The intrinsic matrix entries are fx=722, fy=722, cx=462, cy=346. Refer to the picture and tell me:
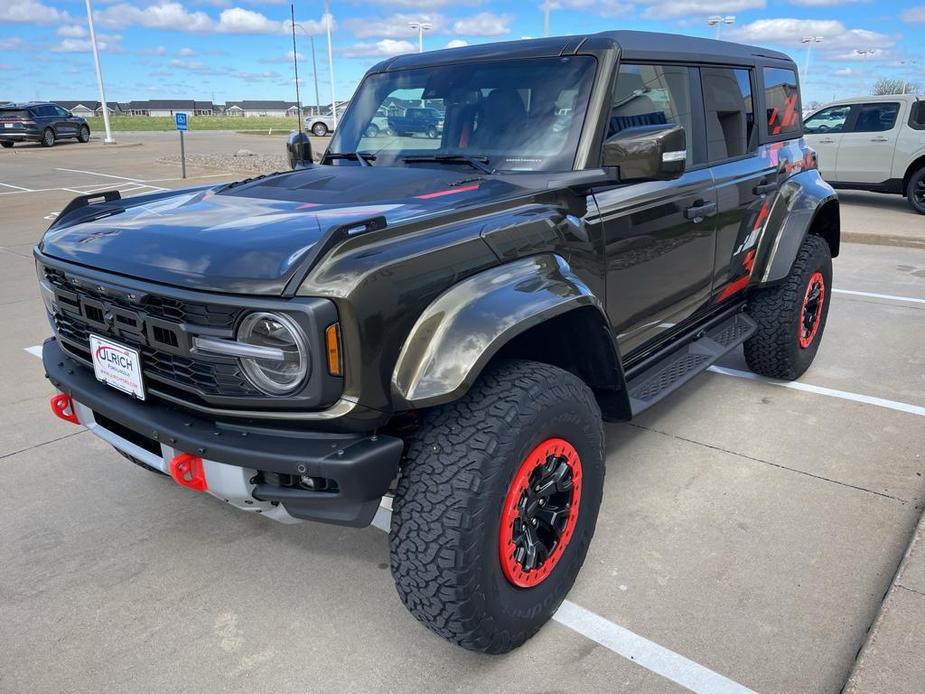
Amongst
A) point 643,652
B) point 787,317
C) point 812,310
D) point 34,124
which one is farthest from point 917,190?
point 34,124

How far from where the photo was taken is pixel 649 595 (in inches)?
101

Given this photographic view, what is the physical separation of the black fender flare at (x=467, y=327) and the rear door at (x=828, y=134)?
447 inches

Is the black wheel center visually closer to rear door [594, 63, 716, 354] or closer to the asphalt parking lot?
the asphalt parking lot

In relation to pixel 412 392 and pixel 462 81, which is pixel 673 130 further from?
pixel 412 392

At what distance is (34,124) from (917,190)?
2649cm

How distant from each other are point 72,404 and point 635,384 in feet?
7.40

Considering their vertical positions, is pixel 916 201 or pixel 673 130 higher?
pixel 673 130

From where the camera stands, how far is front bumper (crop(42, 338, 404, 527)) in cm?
189

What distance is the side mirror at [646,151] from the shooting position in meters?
2.56

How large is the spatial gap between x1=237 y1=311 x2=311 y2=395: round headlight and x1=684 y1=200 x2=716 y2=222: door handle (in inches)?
82.8

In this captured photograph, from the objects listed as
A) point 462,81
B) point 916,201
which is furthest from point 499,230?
point 916,201

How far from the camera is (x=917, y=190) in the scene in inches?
432

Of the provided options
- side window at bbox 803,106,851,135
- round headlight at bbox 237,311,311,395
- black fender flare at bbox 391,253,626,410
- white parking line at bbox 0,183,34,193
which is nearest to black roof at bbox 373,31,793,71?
black fender flare at bbox 391,253,626,410

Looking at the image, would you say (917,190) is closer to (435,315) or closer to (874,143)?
(874,143)
